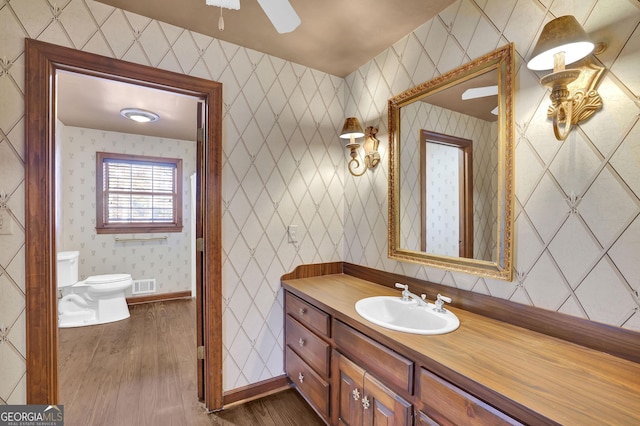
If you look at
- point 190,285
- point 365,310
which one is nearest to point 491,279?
point 365,310

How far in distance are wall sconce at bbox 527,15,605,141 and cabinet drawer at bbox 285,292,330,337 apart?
142cm

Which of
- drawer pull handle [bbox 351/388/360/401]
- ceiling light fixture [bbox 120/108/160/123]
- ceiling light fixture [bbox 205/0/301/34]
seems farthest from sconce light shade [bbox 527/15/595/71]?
ceiling light fixture [bbox 120/108/160/123]

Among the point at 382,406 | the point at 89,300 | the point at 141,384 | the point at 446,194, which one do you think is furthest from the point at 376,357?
the point at 89,300

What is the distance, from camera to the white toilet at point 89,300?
3323 mm

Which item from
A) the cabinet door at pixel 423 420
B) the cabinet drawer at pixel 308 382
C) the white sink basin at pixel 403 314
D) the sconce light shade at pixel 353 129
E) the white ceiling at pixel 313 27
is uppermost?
the white ceiling at pixel 313 27

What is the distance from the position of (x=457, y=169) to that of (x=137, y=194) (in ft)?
14.0

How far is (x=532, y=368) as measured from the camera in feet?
3.17

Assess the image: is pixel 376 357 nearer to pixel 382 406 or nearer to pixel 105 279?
pixel 382 406

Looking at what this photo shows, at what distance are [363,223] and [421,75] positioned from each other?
1.08 meters

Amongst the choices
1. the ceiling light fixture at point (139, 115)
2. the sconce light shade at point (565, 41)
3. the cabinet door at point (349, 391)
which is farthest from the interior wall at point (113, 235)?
the sconce light shade at point (565, 41)

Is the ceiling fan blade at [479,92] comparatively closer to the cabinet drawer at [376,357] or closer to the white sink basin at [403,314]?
the white sink basin at [403,314]

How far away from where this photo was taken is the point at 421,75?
1.80 m

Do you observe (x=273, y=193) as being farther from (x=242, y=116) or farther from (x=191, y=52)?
(x=191, y=52)

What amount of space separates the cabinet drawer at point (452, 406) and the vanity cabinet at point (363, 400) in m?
0.12
